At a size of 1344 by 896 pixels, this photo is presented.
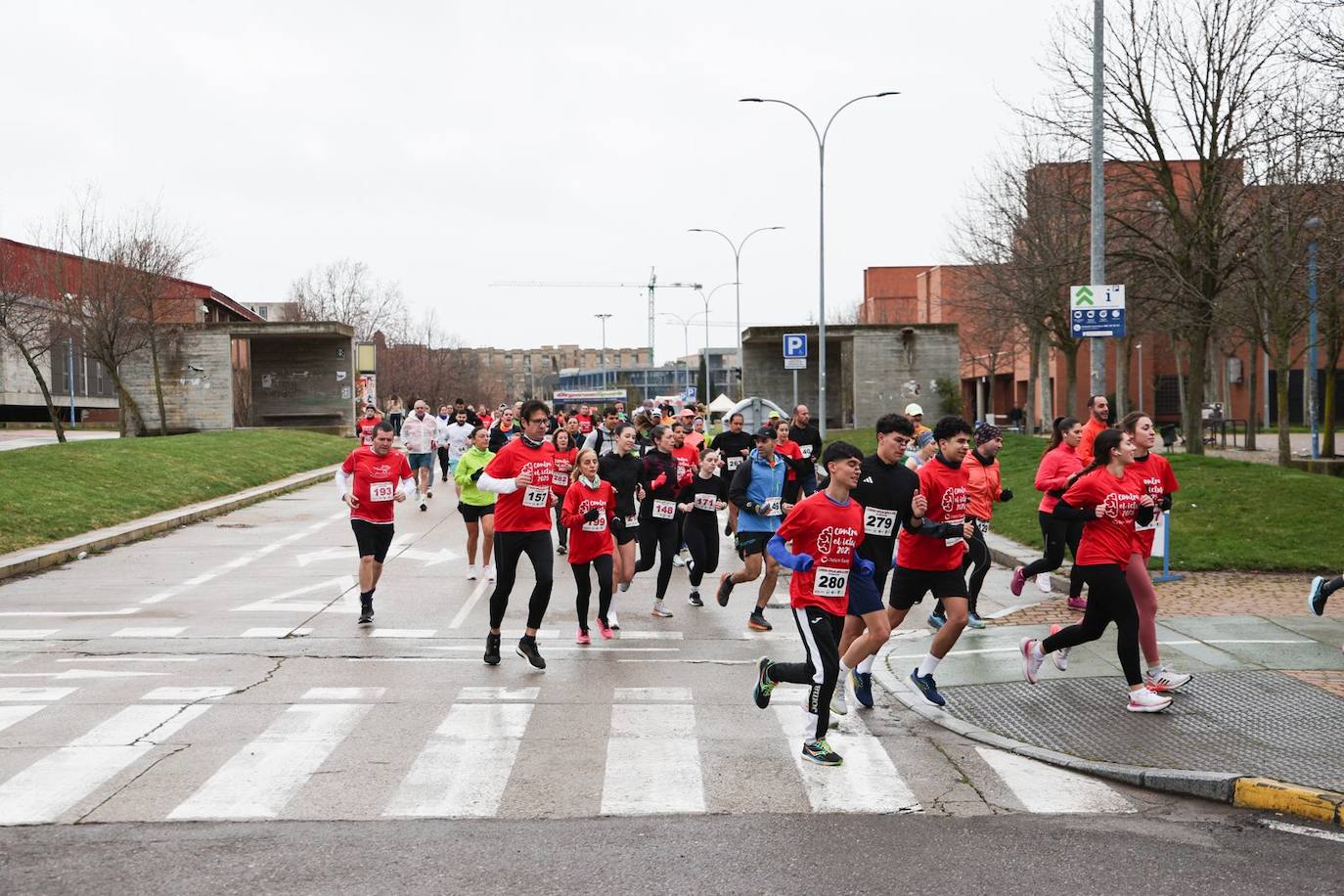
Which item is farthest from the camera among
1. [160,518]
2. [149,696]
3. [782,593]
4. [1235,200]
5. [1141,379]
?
[1141,379]

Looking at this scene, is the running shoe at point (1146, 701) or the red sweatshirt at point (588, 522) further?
the red sweatshirt at point (588, 522)

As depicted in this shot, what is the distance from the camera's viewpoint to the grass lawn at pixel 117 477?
1809 cm

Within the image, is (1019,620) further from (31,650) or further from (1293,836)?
(31,650)

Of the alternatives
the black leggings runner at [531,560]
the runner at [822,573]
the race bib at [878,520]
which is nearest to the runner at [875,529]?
the race bib at [878,520]

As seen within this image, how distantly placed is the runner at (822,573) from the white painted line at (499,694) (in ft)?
6.89

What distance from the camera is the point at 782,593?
44.8 ft

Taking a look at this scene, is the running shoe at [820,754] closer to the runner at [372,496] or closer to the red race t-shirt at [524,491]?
the red race t-shirt at [524,491]

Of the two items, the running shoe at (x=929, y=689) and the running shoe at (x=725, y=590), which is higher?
the running shoe at (x=725, y=590)

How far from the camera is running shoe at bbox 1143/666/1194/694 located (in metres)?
7.99

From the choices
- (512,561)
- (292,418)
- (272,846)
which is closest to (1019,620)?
(512,561)

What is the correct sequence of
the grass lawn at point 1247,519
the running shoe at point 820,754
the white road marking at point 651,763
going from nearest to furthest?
the white road marking at point 651,763 < the running shoe at point 820,754 < the grass lawn at point 1247,519

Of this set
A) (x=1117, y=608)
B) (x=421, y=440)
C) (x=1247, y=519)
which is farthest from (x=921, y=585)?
(x=421, y=440)

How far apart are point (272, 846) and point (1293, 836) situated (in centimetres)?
445

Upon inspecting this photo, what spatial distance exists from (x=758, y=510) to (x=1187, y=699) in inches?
168
